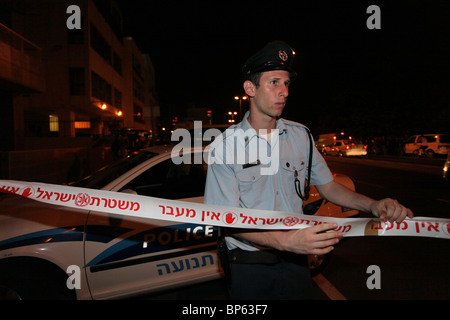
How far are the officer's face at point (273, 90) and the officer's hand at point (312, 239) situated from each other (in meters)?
0.74

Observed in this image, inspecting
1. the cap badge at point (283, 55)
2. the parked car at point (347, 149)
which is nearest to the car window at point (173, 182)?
the cap badge at point (283, 55)

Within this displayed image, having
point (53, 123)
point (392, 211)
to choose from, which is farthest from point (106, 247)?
point (53, 123)

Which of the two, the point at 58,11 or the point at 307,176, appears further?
the point at 58,11

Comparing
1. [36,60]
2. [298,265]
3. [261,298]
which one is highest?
[36,60]

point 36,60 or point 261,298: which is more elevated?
point 36,60

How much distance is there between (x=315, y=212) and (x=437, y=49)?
33.9 m

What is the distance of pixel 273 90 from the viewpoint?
1.97 meters

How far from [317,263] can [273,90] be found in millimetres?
2710

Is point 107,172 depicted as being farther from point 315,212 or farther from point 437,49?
point 437,49

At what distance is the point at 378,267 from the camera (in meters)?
4.26

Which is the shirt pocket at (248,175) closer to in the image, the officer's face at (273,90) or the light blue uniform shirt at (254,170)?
the light blue uniform shirt at (254,170)

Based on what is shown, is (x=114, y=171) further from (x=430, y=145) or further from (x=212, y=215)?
(x=430, y=145)

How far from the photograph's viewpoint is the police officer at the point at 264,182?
185 centimetres
